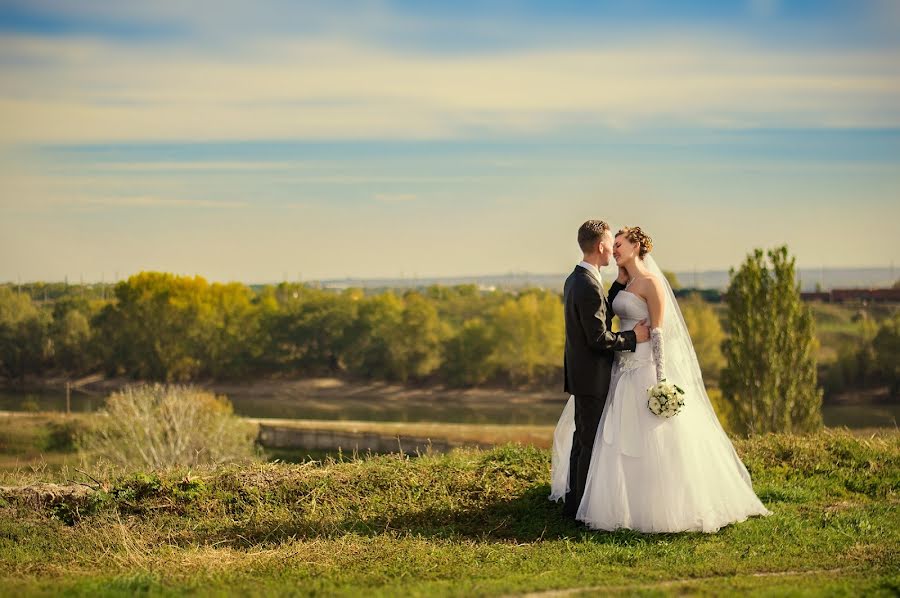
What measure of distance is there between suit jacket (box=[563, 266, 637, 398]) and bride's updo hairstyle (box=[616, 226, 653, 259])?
1.76 ft

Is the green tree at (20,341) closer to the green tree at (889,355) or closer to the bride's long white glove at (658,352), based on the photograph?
the green tree at (889,355)

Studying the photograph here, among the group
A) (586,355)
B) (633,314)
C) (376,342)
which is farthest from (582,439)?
(376,342)

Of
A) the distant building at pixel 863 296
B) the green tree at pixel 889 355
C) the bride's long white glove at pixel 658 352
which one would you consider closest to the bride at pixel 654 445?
the bride's long white glove at pixel 658 352

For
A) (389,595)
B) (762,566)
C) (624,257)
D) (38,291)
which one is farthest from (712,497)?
(38,291)

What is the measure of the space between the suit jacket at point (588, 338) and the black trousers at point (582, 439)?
0.10 metres

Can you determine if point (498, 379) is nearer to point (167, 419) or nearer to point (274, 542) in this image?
point (167, 419)

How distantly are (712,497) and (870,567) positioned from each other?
1.53 m

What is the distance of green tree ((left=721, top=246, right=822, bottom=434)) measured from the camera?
32.0 metres

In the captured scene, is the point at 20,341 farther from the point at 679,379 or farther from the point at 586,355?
the point at 679,379

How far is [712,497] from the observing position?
793cm

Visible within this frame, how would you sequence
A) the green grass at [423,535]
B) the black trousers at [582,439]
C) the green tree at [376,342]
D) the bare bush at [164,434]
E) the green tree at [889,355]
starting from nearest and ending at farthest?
the green grass at [423,535] → the black trousers at [582,439] → the bare bush at [164,434] → the green tree at [889,355] → the green tree at [376,342]

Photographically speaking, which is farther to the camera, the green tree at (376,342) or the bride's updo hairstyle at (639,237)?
the green tree at (376,342)

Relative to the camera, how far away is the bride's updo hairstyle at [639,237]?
8.16 meters

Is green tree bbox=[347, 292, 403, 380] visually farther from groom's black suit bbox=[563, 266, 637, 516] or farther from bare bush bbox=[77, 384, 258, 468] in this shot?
groom's black suit bbox=[563, 266, 637, 516]
